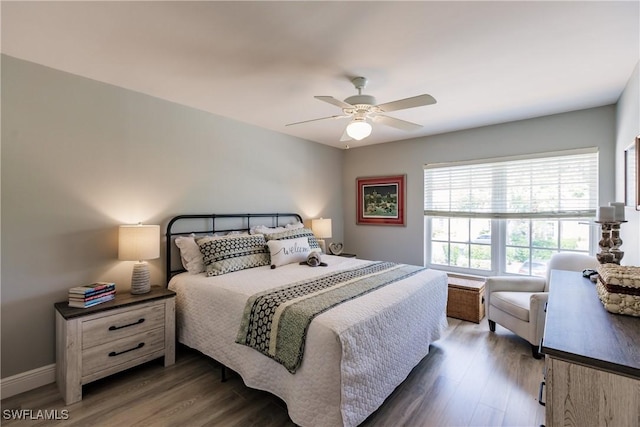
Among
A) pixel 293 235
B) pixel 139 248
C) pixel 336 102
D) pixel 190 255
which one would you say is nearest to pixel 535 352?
pixel 293 235

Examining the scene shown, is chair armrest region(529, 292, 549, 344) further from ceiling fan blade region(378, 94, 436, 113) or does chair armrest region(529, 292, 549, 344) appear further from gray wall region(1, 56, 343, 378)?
gray wall region(1, 56, 343, 378)

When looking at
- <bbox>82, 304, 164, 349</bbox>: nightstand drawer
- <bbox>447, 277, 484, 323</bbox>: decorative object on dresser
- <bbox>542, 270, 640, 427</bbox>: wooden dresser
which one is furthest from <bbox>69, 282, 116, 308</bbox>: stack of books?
<bbox>447, 277, 484, 323</bbox>: decorative object on dresser

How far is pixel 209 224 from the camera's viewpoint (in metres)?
3.42

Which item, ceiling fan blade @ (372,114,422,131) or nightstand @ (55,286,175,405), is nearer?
nightstand @ (55,286,175,405)

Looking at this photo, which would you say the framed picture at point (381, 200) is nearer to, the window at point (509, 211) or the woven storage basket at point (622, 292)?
the window at point (509, 211)

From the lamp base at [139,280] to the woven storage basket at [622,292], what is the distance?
3.09 meters

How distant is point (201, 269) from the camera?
2920 millimetres

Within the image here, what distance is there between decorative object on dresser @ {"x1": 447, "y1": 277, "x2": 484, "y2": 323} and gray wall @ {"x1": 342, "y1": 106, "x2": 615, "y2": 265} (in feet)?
2.93

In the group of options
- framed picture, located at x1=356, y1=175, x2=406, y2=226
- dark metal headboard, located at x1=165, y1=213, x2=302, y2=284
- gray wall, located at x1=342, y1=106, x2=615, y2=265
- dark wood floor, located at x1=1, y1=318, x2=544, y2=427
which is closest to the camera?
dark wood floor, located at x1=1, y1=318, x2=544, y2=427

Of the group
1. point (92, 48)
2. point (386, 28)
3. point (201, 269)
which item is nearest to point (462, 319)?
point (201, 269)

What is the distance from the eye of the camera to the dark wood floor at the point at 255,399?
6.30 ft

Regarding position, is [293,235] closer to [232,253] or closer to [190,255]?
[232,253]

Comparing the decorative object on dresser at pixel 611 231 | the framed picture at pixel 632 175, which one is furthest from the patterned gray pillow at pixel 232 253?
the framed picture at pixel 632 175

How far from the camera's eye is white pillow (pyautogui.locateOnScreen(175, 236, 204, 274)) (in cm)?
290
